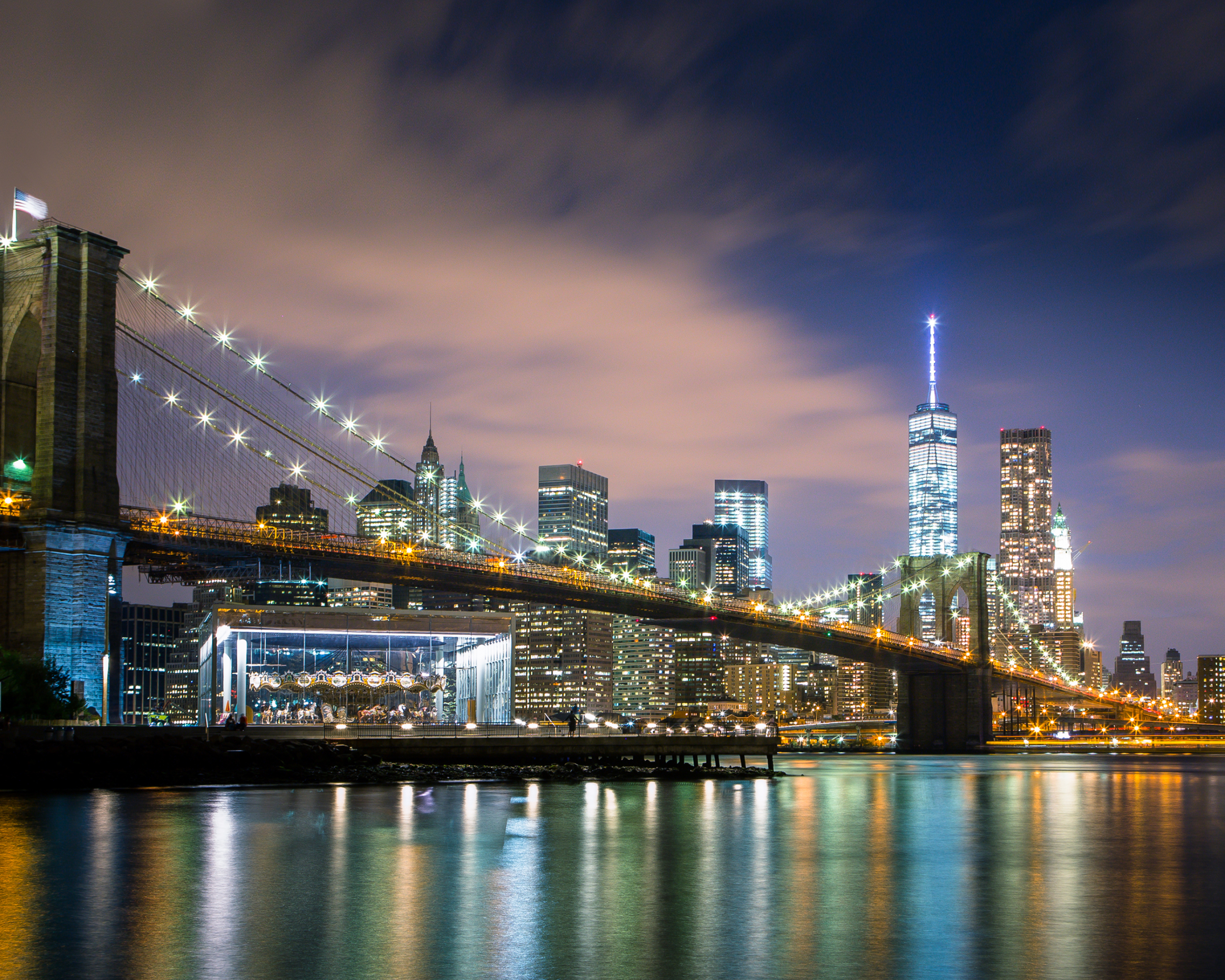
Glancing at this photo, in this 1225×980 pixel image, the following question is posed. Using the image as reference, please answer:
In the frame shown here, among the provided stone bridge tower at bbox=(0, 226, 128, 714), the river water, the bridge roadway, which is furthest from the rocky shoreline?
the bridge roadway

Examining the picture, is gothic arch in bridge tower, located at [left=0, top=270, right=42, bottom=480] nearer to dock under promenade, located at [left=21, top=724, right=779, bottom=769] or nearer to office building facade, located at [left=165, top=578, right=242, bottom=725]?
dock under promenade, located at [left=21, top=724, right=779, bottom=769]

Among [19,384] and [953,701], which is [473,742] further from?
[953,701]

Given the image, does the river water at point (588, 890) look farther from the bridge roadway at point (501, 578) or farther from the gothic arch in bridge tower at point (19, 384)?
the bridge roadway at point (501, 578)

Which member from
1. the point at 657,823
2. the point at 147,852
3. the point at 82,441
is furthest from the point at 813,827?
the point at 82,441

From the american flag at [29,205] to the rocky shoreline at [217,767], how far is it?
25.0 m

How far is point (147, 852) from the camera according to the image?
23.0 metres

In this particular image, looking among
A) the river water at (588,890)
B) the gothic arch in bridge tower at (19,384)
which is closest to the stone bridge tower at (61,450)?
the gothic arch in bridge tower at (19,384)

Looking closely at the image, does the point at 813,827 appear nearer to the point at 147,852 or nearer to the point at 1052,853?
the point at 1052,853

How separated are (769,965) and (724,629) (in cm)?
8943

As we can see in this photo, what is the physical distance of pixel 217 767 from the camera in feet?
148

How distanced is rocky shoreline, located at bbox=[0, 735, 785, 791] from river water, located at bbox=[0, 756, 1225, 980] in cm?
346

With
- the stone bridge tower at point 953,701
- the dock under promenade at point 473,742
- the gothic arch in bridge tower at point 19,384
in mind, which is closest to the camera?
the dock under promenade at point 473,742

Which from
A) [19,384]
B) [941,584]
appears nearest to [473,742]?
[19,384]

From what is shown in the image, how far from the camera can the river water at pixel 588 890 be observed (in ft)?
46.7
